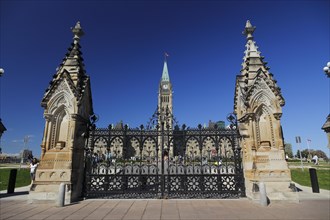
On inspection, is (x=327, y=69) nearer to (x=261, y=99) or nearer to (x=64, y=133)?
(x=261, y=99)

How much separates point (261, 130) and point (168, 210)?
5888 mm

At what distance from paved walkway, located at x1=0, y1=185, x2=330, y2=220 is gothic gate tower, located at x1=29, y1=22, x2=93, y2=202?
862mm

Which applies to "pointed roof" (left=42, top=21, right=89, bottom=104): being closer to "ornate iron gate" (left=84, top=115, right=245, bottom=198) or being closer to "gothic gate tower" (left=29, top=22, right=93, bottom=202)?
"gothic gate tower" (left=29, top=22, right=93, bottom=202)

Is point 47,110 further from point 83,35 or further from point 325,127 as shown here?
point 325,127

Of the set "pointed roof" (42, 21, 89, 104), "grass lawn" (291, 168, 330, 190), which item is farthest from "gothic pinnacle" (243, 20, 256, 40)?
"grass lawn" (291, 168, 330, 190)

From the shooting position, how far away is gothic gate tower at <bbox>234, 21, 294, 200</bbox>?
9.48 m

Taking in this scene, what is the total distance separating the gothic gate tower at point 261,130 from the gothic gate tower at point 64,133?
814cm

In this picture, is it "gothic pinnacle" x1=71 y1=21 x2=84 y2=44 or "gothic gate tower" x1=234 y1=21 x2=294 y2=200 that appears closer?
"gothic gate tower" x1=234 y1=21 x2=294 y2=200

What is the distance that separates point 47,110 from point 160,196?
6.86 metres

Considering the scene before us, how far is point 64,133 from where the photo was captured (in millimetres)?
10180

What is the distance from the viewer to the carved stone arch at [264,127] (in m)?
10.1

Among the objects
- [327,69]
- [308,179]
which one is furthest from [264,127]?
[308,179]

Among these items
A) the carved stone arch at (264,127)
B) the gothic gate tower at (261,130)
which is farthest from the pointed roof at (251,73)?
the carved stone arch at (264,127)

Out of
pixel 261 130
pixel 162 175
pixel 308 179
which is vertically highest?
pixel 261 130
